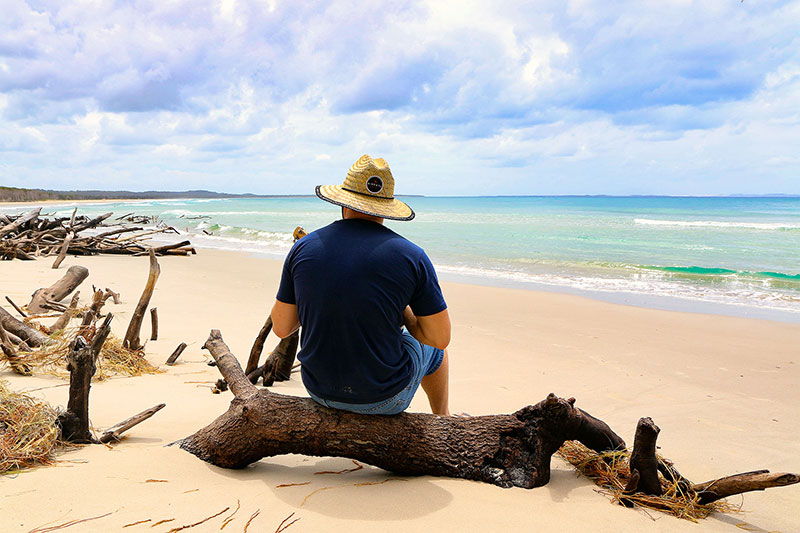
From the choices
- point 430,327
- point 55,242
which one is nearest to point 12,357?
point 430,327

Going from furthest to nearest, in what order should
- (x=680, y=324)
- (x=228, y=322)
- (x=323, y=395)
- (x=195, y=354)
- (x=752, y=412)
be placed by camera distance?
(x=680, y=324)
(x=228, y=322)
(x=195, y=354)
(x=752, y=412)
(x=323, y=395)

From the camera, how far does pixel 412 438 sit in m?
3.01

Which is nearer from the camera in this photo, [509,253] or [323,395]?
[323,395]

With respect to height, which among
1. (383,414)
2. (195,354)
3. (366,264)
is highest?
(366,264)

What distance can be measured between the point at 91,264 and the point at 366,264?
13910 millimetres

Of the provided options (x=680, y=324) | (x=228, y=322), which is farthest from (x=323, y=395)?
(x=680, y=324)

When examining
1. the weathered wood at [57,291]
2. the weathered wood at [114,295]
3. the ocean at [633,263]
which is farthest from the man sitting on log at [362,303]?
the ocean at [633,263]

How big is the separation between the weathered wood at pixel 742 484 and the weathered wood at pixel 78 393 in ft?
11.0

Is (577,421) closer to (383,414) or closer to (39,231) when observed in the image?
(383,414)

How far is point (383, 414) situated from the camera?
3.04 metres

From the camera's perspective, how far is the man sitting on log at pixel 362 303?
2.78 metres

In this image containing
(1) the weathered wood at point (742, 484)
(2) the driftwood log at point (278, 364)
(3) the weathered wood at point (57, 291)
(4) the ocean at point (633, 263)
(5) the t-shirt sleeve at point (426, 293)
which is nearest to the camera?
(1) the weathered wood at point (742, 484)

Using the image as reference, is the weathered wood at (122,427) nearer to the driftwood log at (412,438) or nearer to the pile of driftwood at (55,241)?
the driftwood log at (412,438)

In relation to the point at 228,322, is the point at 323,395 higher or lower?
higher
